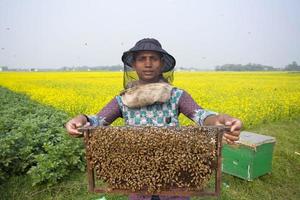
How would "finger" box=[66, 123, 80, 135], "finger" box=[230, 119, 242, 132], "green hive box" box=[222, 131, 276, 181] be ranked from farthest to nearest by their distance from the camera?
"green hive box" box=[222, 131, 276, 181], "finger" box=[66, 123, 80, 135], "finger" box=[230, 119, 242, 132]

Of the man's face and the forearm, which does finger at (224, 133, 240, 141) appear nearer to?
the man's face

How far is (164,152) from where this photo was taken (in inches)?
83.4

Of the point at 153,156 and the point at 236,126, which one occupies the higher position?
the point at 236,126

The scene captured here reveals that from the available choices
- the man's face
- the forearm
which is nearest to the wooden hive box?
the forearm

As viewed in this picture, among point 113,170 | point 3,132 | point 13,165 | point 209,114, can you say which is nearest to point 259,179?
point 209,114

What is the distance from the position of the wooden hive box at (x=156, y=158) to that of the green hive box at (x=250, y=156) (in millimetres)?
3217

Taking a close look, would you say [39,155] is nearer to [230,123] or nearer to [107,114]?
[107,114]

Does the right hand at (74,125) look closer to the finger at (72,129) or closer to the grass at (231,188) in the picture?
the finger at (72,129)

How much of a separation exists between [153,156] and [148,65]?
33.8 inches

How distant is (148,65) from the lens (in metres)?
2.58

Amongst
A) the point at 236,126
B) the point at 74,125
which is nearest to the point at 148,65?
the point at 74,125

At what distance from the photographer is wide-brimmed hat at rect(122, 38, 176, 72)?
2522 millimetres

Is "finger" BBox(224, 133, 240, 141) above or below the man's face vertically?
below

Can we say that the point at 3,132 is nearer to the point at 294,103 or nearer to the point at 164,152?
the point at 164,152
